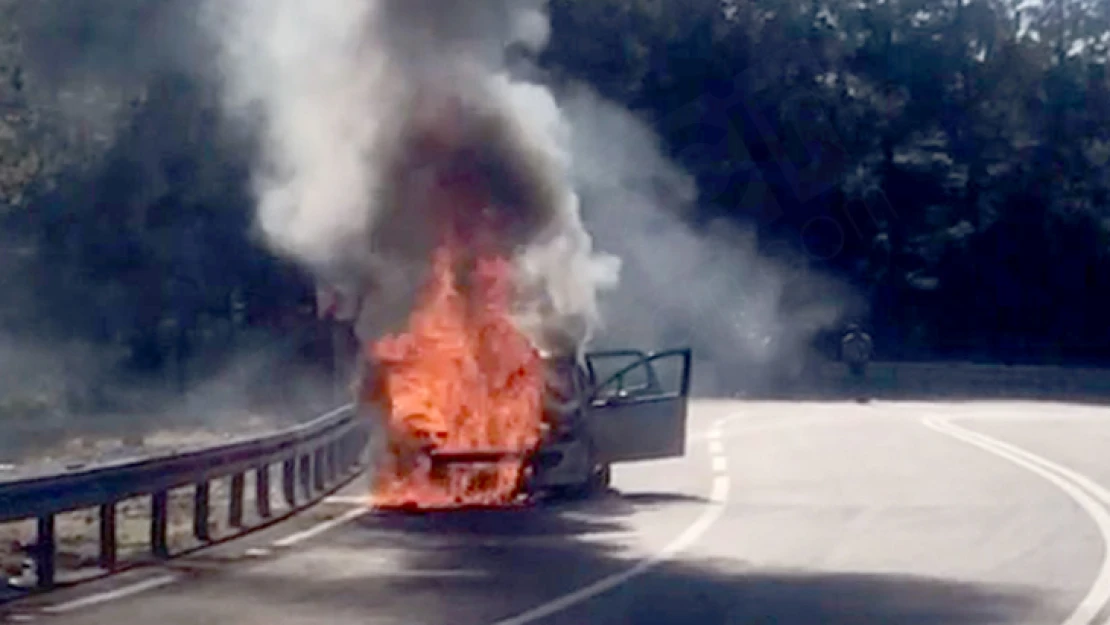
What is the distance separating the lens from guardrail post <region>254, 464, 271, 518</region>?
19844mm

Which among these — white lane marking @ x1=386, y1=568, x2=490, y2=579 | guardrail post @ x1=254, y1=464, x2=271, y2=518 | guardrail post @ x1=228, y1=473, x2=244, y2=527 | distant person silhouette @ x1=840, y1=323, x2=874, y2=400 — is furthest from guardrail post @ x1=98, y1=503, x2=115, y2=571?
distant person silhouette @ x1=840, y1=323, x2=874, y2=400

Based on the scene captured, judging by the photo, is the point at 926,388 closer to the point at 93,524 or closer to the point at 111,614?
the point at 93,524

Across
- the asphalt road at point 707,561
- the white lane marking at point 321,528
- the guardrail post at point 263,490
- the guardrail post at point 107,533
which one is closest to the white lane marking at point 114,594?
the asphalt road at point 707,561

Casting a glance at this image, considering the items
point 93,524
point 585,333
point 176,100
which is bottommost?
point 93,524

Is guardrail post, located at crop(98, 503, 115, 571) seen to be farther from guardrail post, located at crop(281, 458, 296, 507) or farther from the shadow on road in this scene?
guardrail post, located at crop(281, 458, 296, 507)

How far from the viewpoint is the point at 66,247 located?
4244 cm

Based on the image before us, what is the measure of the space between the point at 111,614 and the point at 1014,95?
6652 centimetres

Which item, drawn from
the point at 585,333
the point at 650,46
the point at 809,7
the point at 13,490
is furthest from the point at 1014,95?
the point at 13,490

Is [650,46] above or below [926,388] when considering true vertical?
above

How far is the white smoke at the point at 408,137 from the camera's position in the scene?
22.6 meters

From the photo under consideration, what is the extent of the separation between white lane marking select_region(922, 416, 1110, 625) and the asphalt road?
4cm

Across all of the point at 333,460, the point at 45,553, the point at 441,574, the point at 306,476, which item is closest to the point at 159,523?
the point at 45,553

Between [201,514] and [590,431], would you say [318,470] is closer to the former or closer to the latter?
[590,431]

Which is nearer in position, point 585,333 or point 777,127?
point 585,333
